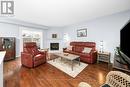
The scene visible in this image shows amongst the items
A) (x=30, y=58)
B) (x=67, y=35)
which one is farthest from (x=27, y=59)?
(x=67, y=35)

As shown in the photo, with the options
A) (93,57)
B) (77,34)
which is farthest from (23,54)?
(77,34)

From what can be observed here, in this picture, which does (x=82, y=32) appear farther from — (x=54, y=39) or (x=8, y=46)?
(x=8, y=46)

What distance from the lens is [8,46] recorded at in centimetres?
490

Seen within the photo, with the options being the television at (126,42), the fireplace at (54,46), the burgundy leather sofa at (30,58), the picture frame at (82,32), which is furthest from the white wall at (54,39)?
the television at (126,42)

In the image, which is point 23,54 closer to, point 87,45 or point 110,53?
point 87,45

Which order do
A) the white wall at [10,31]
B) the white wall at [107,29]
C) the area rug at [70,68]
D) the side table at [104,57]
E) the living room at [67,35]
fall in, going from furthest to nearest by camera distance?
the white wall at [10,31]
the side table at [104,57]
the white wall at [107,29]
the area rug at [70,68]
the living room at [67,35]

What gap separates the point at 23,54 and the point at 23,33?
2783mm

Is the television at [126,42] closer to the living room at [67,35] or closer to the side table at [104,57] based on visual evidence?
the living room at [67,35]

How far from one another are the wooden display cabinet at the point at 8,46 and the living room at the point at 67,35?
0.26 meters

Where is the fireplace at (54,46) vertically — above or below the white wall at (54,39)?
below

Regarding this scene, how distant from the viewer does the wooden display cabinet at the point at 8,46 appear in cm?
467

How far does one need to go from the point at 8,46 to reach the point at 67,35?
14.0 feet

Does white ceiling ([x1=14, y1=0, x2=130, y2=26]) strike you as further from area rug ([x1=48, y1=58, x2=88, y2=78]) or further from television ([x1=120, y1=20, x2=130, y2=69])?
area rug ([x1=48, y1=58, x2=88, y2=78])

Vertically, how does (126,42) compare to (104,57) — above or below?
above
